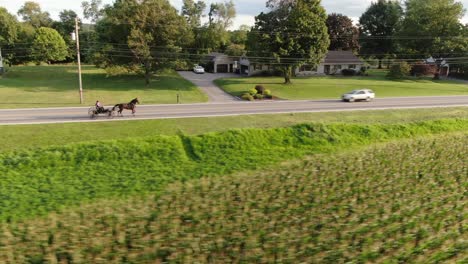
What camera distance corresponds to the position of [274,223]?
9.48 m

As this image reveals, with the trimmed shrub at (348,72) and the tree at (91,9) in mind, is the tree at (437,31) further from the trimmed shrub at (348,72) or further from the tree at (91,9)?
the tree at (91,9)

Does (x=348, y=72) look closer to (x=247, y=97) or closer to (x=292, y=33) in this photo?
(x=292, y=33)

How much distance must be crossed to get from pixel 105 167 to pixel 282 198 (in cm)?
898

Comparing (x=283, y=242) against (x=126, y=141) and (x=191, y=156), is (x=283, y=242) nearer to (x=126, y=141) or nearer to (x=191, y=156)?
(x=191, y=156)

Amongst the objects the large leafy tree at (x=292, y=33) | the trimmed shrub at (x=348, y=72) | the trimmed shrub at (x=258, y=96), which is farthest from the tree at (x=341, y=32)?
the trimmed shrub at (x=258, y=96)

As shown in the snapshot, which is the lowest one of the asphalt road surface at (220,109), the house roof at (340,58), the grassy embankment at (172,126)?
the grassy embankment at (172,126)

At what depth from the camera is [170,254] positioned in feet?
25.7

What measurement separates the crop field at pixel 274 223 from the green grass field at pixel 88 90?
900 inches

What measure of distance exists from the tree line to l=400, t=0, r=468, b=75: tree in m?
0.16

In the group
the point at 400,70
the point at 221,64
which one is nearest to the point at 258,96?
the point at 221,64

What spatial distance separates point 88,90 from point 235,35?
58365mm

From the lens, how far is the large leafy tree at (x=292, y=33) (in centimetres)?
4338

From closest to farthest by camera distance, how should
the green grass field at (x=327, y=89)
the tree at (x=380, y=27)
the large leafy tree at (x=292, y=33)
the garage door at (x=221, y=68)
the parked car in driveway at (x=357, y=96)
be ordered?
the parked car in driveway at (x=357, y=96) < the green grass field at (x=327, y=89) < the large leafy tree at (x=292, y=33) < the garage door at (x=221, y=68) < the tree at (x=380, y=27)

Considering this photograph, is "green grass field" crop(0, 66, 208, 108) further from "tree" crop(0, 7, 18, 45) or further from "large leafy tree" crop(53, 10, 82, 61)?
"large leafy tree" crop(53, 10, 82, 61)
